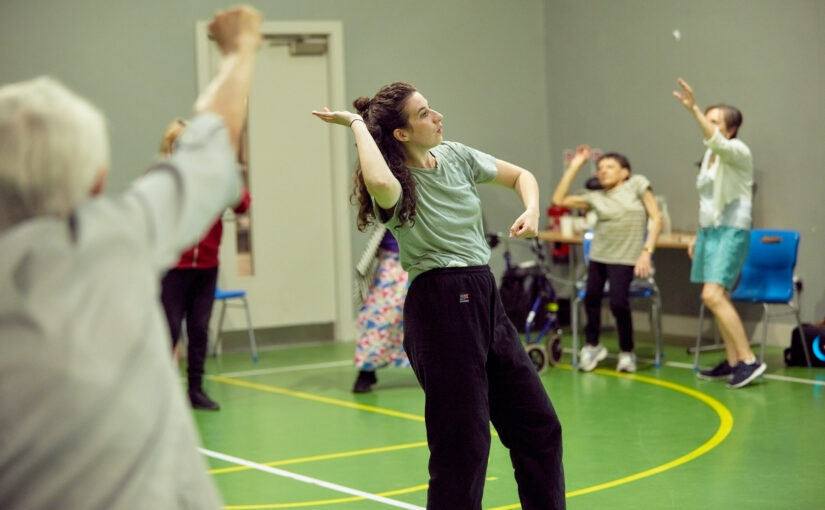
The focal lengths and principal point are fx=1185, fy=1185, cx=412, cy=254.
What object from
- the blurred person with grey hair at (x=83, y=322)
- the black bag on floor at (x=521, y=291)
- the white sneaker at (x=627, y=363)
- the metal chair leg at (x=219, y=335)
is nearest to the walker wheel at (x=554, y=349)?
the black bag on floor at (x=521, y=291)

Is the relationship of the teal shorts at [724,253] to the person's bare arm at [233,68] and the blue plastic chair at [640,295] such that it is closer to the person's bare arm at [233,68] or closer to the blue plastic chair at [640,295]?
the blue plastic chair at [640,295]

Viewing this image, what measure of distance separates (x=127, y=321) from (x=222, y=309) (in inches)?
341

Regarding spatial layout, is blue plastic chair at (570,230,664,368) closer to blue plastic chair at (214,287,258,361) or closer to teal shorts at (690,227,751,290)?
teal shorts at (690,227,751,290)

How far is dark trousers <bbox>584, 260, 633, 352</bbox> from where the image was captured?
28.4 feet

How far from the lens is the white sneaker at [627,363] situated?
859 centimetres

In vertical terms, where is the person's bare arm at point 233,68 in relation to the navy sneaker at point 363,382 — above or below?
above

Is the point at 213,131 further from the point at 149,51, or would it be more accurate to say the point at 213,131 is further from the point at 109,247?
the point at 149,51

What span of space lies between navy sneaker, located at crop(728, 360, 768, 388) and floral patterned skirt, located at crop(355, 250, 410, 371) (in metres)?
2.21

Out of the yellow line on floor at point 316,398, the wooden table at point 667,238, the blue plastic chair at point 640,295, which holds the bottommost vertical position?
the yellow line on floor at point 316,398

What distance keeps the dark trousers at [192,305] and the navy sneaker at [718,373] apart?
11.1 feet

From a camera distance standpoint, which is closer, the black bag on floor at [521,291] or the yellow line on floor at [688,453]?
the yellow line on floor at [688,453]

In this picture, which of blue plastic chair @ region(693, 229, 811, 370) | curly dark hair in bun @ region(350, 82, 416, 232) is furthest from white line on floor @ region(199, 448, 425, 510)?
blue plastic chair @ region(693, 229, 811, 370)

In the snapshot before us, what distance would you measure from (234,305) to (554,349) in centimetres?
297

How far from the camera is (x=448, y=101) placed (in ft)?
36.9
